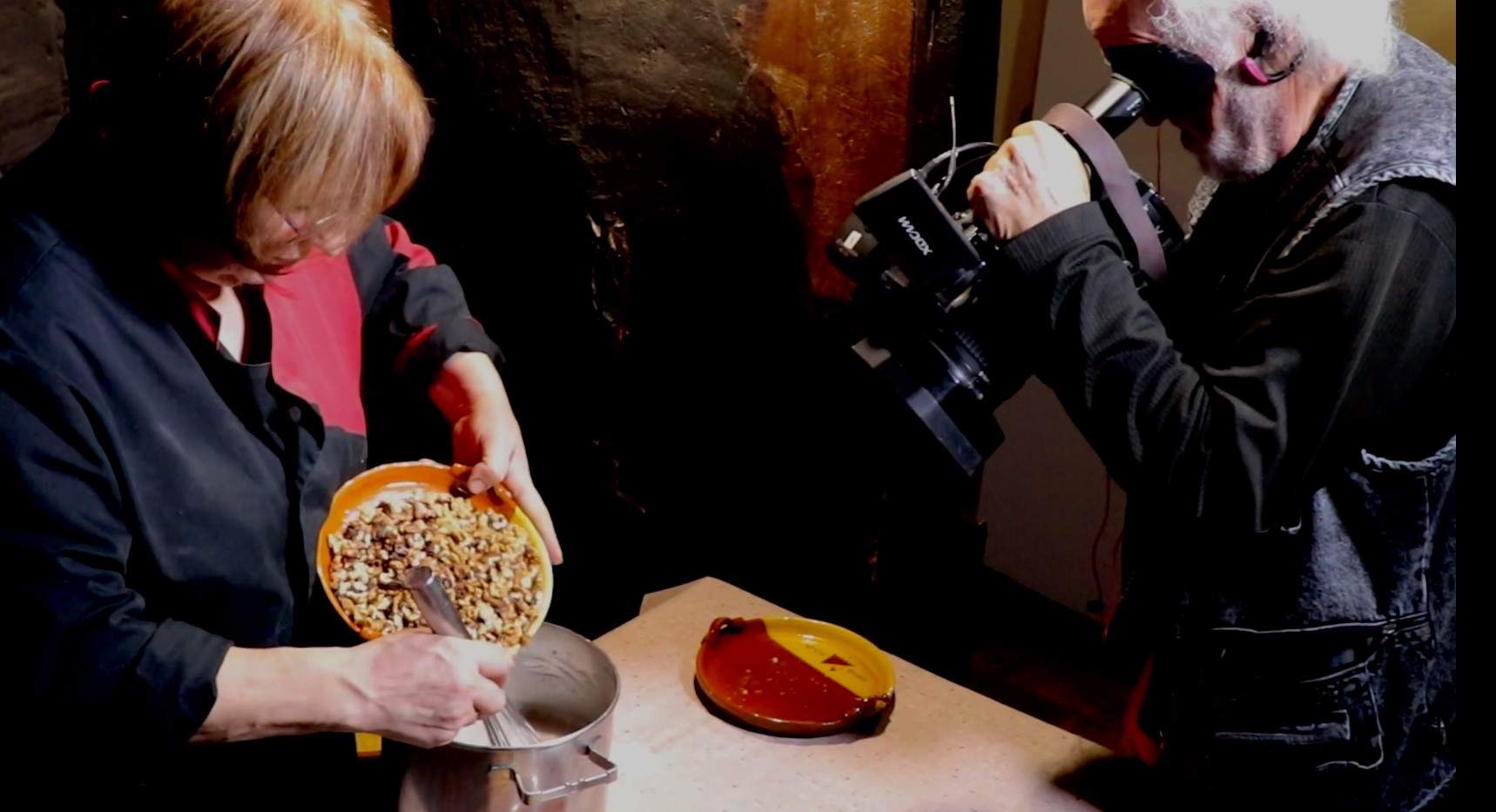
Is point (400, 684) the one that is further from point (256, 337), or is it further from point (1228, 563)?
point (1228, 563)

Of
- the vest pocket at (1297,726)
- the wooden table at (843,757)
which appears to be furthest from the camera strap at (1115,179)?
the wooden table at (843,757)

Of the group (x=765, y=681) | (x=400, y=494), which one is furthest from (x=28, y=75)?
(x=765, y=681)

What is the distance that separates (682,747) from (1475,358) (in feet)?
3.86

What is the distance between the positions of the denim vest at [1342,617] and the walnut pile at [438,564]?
0.76m

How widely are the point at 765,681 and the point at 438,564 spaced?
1.66ft

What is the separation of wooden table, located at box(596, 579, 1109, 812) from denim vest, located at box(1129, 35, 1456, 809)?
186 mm

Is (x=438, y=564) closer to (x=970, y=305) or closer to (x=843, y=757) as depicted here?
(x=843, y=757)

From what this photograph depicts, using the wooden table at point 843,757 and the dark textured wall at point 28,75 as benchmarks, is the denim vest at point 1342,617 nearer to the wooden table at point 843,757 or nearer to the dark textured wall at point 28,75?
the wooden table at point 843,757

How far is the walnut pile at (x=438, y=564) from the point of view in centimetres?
120

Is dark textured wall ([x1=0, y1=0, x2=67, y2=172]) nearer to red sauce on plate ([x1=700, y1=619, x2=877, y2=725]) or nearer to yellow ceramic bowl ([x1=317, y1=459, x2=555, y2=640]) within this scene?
yellow ceramic bowl ([x1=317, y1=459, x2=555, y2=640])

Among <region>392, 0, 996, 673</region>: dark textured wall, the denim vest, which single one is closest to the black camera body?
the denim vest

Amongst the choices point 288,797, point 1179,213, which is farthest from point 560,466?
point 1179,213

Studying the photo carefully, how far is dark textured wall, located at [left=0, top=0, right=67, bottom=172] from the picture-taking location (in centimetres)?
168

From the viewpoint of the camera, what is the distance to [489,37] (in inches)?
77.0
